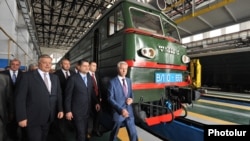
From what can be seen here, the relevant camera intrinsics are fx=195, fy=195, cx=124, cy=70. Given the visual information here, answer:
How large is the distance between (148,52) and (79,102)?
151 cm

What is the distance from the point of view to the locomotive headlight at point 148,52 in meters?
3.51

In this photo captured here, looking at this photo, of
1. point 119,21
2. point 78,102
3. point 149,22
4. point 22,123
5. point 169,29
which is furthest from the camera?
point 169,29

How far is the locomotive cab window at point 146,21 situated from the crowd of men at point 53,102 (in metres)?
1.30

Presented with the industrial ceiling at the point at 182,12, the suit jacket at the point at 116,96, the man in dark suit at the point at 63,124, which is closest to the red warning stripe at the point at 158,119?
the suit jacket at the point at 116,96

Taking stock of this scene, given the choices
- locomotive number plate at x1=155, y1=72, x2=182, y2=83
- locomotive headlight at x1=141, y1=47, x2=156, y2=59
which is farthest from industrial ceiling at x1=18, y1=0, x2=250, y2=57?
locomotive number plate at x1=155, y1=72, x2=182, y2=83

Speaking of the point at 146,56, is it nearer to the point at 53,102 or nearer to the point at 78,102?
the point at 78,102

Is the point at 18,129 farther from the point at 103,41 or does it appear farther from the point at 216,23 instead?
the point at 216,23

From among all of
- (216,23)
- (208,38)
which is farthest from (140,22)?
(208,38)

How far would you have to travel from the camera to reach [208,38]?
1435 cm

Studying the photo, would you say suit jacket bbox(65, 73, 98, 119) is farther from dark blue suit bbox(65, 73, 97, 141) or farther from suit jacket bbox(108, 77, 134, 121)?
suit jacket bbox(108, 77, 134, 121)

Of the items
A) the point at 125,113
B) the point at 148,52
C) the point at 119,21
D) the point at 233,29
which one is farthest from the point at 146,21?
the point at 233,29

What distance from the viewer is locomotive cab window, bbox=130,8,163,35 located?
12.7 feet

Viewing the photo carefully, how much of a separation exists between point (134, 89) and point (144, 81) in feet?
0.88

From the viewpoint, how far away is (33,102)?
8.46ft
